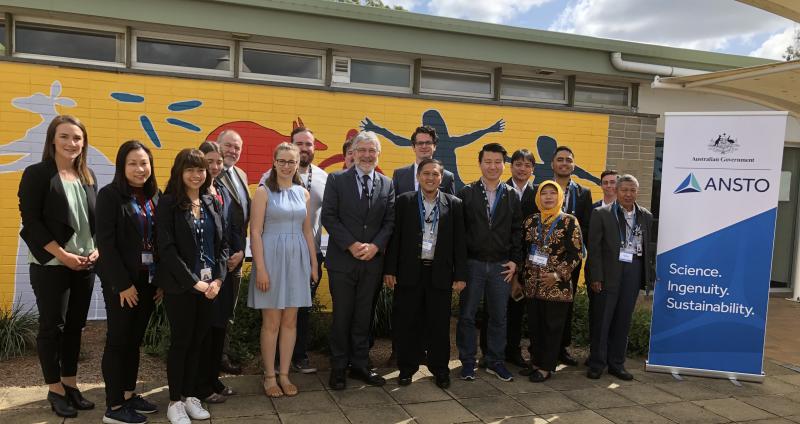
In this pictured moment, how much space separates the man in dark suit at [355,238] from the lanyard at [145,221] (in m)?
1.22

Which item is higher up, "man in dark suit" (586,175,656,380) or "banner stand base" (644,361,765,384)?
"man in dark suit" (586,175,656,380)

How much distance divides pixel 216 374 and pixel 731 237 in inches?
174

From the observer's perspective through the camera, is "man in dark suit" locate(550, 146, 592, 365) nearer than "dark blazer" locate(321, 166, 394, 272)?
No

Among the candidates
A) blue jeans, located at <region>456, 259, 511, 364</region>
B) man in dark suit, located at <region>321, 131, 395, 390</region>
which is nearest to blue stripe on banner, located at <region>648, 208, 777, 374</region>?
blue jeans, located at <region>456, 259, 511, 364</region>

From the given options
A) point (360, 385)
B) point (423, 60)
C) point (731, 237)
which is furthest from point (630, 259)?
point (423, 60)

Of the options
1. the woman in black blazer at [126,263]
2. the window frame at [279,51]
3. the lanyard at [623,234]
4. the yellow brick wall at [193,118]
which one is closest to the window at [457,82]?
the yellow brick wall at [193,118]

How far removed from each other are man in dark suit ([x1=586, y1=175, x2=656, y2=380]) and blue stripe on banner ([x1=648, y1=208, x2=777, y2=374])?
1.10 feet

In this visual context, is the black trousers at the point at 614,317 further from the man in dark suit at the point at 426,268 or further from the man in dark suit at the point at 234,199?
the man in dark suit at the point at 234,199

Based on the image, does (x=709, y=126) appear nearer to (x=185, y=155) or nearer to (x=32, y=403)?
(x=185, y=155)

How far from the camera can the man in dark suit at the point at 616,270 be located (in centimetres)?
462

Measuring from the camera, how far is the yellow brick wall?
5.53 meters

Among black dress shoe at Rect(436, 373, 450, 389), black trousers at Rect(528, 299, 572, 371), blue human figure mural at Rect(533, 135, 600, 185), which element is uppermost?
blue human figure mural at Rect(533, 135, 600, 185)

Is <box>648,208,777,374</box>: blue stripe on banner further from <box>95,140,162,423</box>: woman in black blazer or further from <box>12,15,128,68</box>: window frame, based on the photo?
<box>12,15,128,68</box>: window frame

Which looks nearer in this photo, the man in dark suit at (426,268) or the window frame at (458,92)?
the man in dark suit at (426,268)
